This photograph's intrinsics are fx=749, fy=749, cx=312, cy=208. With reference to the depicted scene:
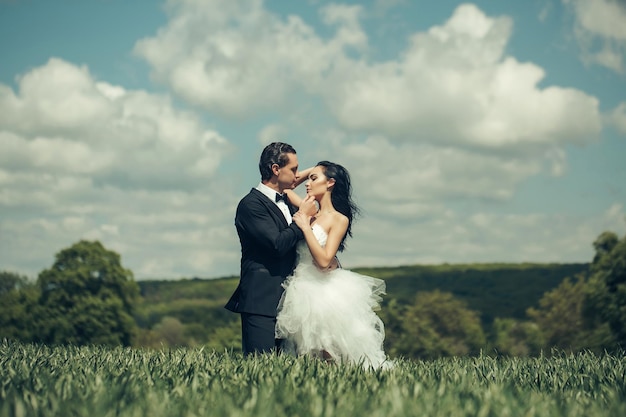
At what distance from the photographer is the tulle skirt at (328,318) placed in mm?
8961

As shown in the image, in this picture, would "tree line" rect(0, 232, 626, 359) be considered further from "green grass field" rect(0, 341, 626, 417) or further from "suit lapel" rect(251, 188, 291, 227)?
"green grass field" rect(0, 341, 626, 417)

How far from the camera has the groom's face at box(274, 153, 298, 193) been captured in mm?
9383

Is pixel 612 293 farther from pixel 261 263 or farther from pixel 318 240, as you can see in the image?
pixel 261 263

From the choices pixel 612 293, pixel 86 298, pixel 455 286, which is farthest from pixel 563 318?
pixel 455 286

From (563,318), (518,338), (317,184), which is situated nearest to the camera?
(317,184)

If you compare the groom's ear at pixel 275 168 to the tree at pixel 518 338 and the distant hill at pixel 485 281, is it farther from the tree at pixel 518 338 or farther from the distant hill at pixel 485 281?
the distant hill at pixel 485 281

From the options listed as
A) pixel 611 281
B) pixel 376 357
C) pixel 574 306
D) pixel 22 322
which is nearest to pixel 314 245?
pixel 376 357

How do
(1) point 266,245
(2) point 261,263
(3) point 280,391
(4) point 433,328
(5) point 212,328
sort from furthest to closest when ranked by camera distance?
(5) point 212,328 → (4) point 433,328 → (2) point 261,263 → (1) point 266,245 → (3) point 280,391

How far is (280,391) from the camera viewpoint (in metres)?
5.77

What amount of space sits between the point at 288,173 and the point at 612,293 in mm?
46526

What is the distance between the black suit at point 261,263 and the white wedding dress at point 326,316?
0.17 m

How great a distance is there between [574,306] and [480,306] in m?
61.9

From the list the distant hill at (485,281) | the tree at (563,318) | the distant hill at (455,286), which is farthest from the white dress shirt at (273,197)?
the distant hill at (485,281)

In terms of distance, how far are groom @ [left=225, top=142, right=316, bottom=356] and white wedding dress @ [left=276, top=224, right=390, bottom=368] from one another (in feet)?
0.53
